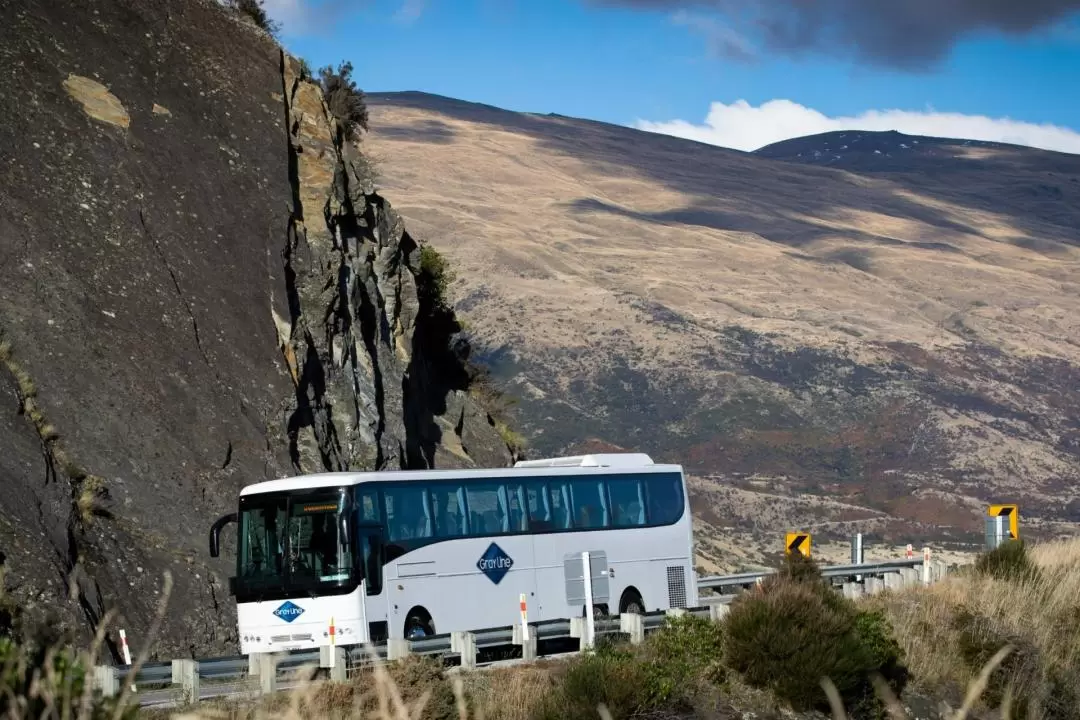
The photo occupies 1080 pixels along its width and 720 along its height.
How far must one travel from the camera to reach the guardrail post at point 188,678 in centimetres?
1548

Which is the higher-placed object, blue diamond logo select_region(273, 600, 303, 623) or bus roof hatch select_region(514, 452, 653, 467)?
bus roof hatch select_region(514, 452, 653, 467)

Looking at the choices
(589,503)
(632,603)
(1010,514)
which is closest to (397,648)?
(589,503)

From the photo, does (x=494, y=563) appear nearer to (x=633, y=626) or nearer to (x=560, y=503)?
(x=560, y=503)

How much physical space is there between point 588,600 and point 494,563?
160cm

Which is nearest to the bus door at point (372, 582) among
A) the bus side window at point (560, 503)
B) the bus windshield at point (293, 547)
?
the bus windshield at point (293, 547)

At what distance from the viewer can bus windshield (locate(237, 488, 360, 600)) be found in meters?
20.3

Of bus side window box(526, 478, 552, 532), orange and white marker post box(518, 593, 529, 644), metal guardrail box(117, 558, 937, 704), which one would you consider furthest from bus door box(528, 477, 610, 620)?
metal guardrail box(117, 558, 937, 704)

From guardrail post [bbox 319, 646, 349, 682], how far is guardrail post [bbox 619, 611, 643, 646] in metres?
5.21

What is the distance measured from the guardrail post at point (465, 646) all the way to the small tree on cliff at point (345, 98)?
78.1ft

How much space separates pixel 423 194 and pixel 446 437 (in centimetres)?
14479

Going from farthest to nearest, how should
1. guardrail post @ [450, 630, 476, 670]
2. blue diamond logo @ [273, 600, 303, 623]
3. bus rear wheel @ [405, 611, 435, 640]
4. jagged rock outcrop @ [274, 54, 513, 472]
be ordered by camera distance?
jagged rock outcrop @ [274, 54, 513, 472], bus rear wheel @ [405, 611, 435, 640], blue diamond logo @ [273, 600, 303, 623], guardrail post @ [450, 630, 476, 670]

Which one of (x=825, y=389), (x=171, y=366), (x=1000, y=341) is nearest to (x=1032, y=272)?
(x=1000, y=341)

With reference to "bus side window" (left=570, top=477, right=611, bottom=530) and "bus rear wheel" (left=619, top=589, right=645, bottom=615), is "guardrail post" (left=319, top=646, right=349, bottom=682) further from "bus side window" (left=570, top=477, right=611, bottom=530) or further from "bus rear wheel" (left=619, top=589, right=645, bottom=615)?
"bus rear wheel" (left=619, top=589, right=645, bottom=615)

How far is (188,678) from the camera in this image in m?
15.5
